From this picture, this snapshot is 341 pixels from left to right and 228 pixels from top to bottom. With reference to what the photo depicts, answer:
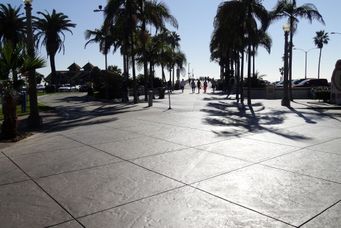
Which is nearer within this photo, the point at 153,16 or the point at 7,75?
the point at 7,75

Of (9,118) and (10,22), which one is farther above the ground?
(10,22)

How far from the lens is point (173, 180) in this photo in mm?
6012

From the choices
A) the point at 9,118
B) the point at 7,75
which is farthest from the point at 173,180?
the point at 7,75

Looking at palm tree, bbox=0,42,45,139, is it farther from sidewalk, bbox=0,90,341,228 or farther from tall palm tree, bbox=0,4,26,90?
tall palm tree, bbox=0,4,26,90

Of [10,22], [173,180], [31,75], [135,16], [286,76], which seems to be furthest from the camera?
[10,22]

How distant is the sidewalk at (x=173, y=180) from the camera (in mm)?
4469

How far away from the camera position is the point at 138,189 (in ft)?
18.2

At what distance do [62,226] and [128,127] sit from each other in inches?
322

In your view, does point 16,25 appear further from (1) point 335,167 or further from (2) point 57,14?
(1) point 335,167

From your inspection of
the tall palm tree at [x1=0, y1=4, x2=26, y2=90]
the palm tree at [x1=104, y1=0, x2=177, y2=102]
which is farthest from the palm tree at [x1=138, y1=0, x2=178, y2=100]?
the tall palm tree at [x1=0, y1=4, x2=26, y2=90]

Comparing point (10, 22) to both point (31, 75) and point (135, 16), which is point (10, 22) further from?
point (31, 75)

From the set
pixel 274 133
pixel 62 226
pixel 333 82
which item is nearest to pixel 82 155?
pixel 62 226

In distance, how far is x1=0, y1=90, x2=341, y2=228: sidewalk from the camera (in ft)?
14.7

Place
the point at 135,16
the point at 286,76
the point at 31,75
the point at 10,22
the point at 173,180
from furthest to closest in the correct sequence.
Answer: the point at 10,22 → the point at 135,16 → the point at 286,76 → the point at 31,75 → the point at 173,180
